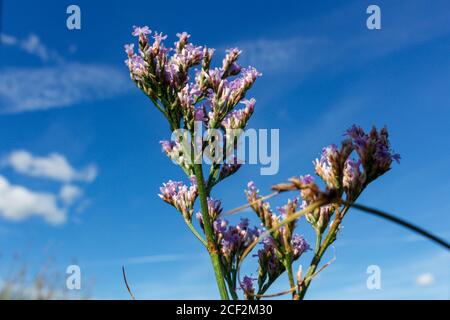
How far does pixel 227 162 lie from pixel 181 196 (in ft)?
2.37

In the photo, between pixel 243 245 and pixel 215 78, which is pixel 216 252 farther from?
pixel 215 78

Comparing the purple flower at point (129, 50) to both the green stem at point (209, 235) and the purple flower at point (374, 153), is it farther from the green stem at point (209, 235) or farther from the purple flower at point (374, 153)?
the purple flower at point (374, 153)

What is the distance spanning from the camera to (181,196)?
5.84 metres

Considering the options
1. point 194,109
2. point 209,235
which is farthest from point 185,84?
point 209,235

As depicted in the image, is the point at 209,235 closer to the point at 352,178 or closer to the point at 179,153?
the point at 179,153

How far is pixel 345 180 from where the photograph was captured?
180 inches

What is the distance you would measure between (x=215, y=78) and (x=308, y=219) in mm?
2080

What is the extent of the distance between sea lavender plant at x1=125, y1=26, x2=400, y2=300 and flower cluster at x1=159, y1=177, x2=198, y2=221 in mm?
12

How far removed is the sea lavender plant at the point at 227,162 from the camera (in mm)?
4512

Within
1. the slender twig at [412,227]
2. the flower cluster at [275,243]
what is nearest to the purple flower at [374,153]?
the flower cluster at [275,243]

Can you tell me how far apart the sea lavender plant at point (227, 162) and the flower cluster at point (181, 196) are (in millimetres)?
12

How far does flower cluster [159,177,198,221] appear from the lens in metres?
5.78
